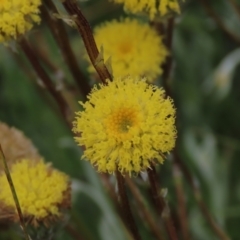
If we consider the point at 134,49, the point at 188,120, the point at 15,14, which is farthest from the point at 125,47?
the point at 188,120

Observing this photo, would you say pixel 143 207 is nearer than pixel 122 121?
No

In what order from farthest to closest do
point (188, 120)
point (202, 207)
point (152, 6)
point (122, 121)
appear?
point (188, 120) < point (202, 207) < point (152, 6) < point (122, 121)

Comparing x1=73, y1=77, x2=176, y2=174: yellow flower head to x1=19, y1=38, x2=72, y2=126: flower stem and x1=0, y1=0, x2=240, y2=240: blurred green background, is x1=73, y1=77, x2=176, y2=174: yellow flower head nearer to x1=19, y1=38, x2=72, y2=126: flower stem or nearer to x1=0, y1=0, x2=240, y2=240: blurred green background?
x1=19, y1=38, x2=72, y2=126: flower stem

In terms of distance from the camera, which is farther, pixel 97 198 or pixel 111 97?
pixel 97 198

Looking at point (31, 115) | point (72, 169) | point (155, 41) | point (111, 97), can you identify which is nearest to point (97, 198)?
point (72, 169)

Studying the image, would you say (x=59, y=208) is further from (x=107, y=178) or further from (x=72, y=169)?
(x=72, y=169)

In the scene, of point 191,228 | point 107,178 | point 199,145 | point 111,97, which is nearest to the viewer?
point 111,97

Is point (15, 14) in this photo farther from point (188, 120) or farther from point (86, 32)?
point (188, 120)
